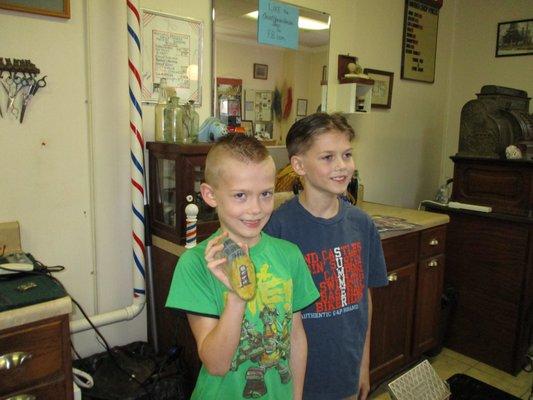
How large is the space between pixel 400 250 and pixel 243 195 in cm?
145

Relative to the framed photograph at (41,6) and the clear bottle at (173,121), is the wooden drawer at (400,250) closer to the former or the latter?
the clear bottle at (173,121)

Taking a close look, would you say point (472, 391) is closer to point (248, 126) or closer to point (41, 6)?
point (248, 126)

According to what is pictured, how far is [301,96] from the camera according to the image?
7.99ft

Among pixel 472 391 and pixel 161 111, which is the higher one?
pixel 161 111

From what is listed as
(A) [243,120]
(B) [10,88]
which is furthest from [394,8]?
(B) [10,88]

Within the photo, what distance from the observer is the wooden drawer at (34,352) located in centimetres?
107

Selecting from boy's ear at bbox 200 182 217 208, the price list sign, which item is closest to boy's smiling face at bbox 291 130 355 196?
boy's ear at bbox 200 182 217 208

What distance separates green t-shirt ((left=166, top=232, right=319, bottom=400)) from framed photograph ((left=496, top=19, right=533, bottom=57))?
300 cm

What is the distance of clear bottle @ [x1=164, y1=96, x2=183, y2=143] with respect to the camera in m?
1.80

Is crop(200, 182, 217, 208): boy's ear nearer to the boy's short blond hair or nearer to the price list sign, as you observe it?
the boy's short blond hair

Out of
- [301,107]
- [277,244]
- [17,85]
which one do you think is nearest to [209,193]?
[277,244]

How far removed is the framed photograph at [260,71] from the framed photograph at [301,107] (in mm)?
281

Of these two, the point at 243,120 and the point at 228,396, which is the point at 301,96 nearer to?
the point at 243,120

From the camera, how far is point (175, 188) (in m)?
1.67
